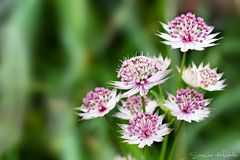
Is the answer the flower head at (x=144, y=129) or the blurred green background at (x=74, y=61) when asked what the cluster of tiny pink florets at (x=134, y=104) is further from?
the blurred green background at (x=74, y=61)

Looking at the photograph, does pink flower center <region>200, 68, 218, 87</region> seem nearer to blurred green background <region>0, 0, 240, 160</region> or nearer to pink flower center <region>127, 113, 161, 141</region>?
pink flower center <region>127, 113, 161, 141</region>

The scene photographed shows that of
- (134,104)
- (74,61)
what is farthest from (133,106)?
(74,61)

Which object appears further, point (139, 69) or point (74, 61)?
point (74, 61)

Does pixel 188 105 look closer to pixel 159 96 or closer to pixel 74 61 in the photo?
pixel 159 96

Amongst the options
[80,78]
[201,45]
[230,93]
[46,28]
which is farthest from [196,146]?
[201,45]

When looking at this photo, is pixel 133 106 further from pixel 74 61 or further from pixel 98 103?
pixel 74 61

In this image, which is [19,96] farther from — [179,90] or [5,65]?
[179,90]
